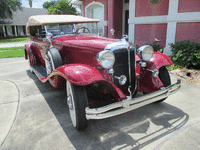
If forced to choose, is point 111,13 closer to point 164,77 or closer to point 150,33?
point 150,33

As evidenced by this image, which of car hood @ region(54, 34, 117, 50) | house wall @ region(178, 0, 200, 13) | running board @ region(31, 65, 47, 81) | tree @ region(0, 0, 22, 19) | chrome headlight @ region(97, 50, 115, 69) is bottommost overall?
running board @ region(31, 65, 47, 81)

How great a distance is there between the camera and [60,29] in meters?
3.86

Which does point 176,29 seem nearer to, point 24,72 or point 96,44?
point 96,44

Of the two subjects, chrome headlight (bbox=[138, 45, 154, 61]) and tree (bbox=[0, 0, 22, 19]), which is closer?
chrome headlight (bbox=[138, 45, 154, 61])

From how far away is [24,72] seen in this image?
5699 millimetres

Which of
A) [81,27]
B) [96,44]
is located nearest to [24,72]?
[81,27]

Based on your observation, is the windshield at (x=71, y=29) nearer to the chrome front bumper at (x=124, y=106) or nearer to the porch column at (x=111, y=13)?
the chrome front bumper at (x=124, y=106)

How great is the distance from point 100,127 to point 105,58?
1.10 metres

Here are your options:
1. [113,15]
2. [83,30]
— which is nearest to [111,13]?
[113,15]

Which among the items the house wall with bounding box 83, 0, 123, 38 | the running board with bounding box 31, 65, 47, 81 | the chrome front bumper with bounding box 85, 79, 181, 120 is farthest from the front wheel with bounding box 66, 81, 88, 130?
the house wall with bounding box 83, 0, 123, 38

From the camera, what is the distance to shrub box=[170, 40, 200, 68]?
4.79 m

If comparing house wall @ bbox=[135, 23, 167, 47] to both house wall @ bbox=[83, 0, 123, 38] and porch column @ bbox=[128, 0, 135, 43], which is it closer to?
porch column @ bbox=[128, 0, 135, 43]

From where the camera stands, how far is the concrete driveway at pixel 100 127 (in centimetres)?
212

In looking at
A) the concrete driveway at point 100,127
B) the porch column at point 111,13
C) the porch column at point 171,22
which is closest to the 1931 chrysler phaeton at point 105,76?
the concrete driveway at point 100,127
